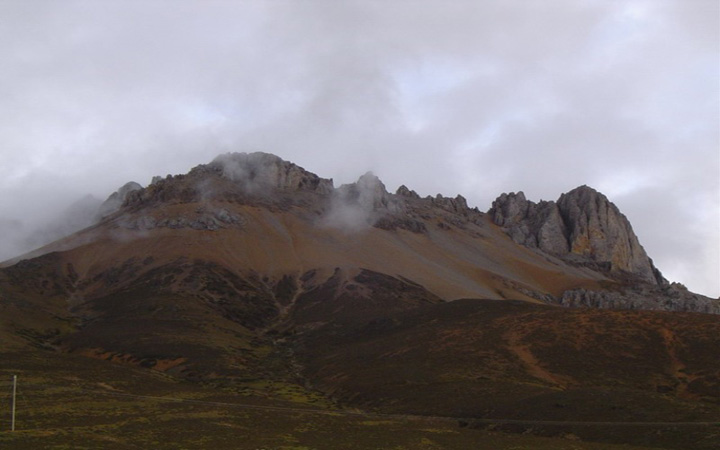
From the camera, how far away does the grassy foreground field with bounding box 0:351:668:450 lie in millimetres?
40438

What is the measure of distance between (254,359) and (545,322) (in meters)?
53.8

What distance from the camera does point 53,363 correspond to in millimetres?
85500

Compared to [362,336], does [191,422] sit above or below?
below

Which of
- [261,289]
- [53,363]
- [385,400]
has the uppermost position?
[261,289]

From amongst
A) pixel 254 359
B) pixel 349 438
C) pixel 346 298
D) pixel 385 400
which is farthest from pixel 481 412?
pixel 346 298

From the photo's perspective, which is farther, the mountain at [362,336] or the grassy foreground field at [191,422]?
the mountain at [362,336]

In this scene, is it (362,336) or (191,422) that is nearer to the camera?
(191,422)

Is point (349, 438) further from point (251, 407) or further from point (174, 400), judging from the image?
point (174, 400)

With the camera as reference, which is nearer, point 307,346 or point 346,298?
point 307,346

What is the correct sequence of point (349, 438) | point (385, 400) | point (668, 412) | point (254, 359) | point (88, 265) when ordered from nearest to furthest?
point (349, 438) < point (668, 412) < point (385, 400) < point (254, 359) < point (88, 265)

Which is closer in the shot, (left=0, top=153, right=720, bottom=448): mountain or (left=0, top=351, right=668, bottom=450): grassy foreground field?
(left=0, top=351, right=668, bottom=450): grassy foreground field

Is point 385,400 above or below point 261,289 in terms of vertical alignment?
below

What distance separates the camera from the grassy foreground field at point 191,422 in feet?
133

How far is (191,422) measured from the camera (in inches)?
1978
